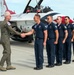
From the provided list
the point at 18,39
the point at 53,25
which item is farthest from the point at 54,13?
the point at 53,25

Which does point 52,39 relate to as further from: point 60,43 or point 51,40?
point 60,43

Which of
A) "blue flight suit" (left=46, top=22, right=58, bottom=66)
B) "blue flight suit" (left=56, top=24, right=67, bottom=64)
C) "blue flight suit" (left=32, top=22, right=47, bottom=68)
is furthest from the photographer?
"blue flight suit" (left=56, top=24, right=67, bottom=64)

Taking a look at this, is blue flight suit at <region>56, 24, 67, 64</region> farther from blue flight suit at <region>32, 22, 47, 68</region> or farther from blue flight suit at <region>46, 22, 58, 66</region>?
blue flight suit at <region>32, 22, 47, 68</region>

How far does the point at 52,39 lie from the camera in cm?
956

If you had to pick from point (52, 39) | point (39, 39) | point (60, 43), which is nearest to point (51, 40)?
point (52, 39)

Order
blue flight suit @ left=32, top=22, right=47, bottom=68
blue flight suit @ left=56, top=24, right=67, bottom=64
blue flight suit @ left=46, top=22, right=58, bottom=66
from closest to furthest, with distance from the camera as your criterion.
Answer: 1. blue flight suit @ left=32, top=22, right=47, bottom=68
2. blue flight suit @ left=46, top=22, right=58, bottom=66
3. blue flight suit @ left=56, top=24, right=67, bottom=64

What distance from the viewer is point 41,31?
9117mm

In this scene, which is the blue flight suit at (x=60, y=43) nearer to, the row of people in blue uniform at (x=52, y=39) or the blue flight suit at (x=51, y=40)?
the row of people in blue uniform at (x=52, y=39)

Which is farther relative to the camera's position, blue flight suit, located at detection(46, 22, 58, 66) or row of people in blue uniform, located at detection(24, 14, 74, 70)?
blue flight suit, located at detection(46, 22, 58, 66)

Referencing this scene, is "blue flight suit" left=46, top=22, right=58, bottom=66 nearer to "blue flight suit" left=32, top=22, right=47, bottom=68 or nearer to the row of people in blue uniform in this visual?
the row of people in blue uniform

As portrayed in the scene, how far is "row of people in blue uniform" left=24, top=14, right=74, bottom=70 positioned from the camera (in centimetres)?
913

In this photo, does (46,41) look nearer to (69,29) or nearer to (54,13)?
(69,29)

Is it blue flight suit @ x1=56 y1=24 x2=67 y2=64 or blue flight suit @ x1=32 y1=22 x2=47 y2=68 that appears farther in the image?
blue flight suit @ x1=56 y1=24 x2=67 y2=64

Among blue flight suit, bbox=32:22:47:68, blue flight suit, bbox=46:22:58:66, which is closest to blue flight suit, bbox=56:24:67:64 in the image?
blue flight suit, bbox=46:22:58:66
